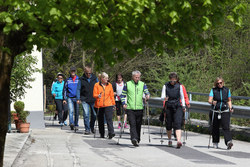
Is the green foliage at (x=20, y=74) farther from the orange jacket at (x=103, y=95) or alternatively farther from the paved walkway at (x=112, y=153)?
the orange jacket at (x=103, y=95)

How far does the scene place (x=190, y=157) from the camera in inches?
480

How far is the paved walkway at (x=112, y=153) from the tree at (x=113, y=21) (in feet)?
12.5

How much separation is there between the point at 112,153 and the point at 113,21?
20.7 ft

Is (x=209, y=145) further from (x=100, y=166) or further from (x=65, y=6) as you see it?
(x=65, y=6)

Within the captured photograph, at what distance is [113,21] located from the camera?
6.80 meters

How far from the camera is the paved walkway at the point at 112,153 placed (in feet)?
36.4

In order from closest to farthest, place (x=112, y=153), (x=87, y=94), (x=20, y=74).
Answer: (x=112, y=153) < (x=20, y=74) < (x=87, y=94)

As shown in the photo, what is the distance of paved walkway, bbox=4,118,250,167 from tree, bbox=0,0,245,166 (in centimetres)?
382

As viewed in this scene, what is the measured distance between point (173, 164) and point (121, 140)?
4.92 m

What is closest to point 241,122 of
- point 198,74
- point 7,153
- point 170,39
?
point 198,74

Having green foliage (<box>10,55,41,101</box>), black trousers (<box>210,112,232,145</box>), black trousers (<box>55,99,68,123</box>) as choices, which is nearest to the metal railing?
black trousers (<box>210,112,232,145</box>)

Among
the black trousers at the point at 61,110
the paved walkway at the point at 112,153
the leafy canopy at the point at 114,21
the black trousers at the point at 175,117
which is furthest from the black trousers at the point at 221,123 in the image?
the black trousers at the point at 61,110

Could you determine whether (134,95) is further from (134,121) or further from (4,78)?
(4,78)

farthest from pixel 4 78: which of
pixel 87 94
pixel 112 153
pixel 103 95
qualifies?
pixel 87 94
